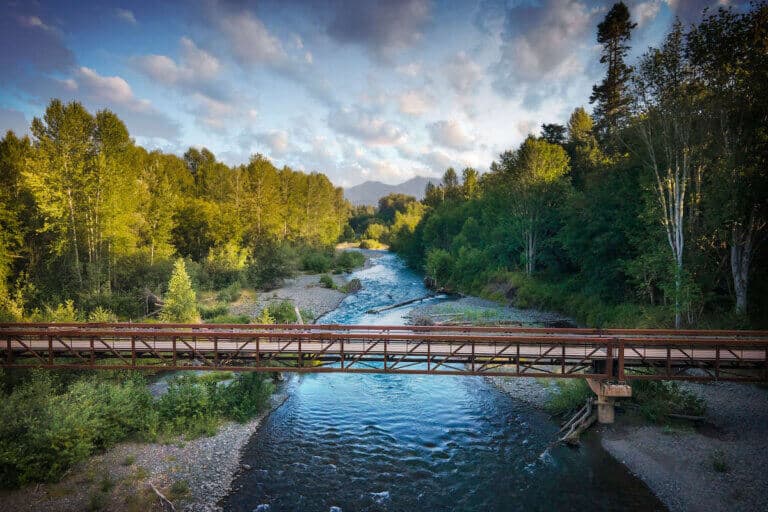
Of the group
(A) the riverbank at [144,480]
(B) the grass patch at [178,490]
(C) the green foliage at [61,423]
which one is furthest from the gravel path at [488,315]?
(B) the grass patch at [178,490]

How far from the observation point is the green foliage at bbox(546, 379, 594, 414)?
18422mm

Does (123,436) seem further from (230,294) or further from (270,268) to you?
(270,268)

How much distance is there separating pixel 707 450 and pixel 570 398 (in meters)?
5.30

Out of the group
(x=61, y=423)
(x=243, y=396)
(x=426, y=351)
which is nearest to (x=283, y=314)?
(x=243, y=396)

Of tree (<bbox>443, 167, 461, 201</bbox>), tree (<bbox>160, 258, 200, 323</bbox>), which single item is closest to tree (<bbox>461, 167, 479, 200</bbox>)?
tree (<bbox>443, 167, 461, 201</bbox>)

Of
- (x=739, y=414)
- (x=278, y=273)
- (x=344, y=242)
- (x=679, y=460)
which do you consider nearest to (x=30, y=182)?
(x=278, y=273)

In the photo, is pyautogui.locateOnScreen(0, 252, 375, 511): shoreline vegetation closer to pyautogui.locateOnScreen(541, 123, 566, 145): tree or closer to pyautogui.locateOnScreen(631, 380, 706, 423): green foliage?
pyautogui.locateOnScreen(631, 380, 706, 423): green foliage

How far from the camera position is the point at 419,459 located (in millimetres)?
15570

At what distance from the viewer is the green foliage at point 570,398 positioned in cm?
1842

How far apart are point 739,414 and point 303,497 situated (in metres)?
18.4

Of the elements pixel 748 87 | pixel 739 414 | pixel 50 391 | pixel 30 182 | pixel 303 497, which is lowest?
pixel 303 497

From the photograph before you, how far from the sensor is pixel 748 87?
2006cm

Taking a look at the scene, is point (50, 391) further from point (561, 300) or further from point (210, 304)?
point (561, 300)

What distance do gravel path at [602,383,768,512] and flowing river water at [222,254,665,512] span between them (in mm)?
835
